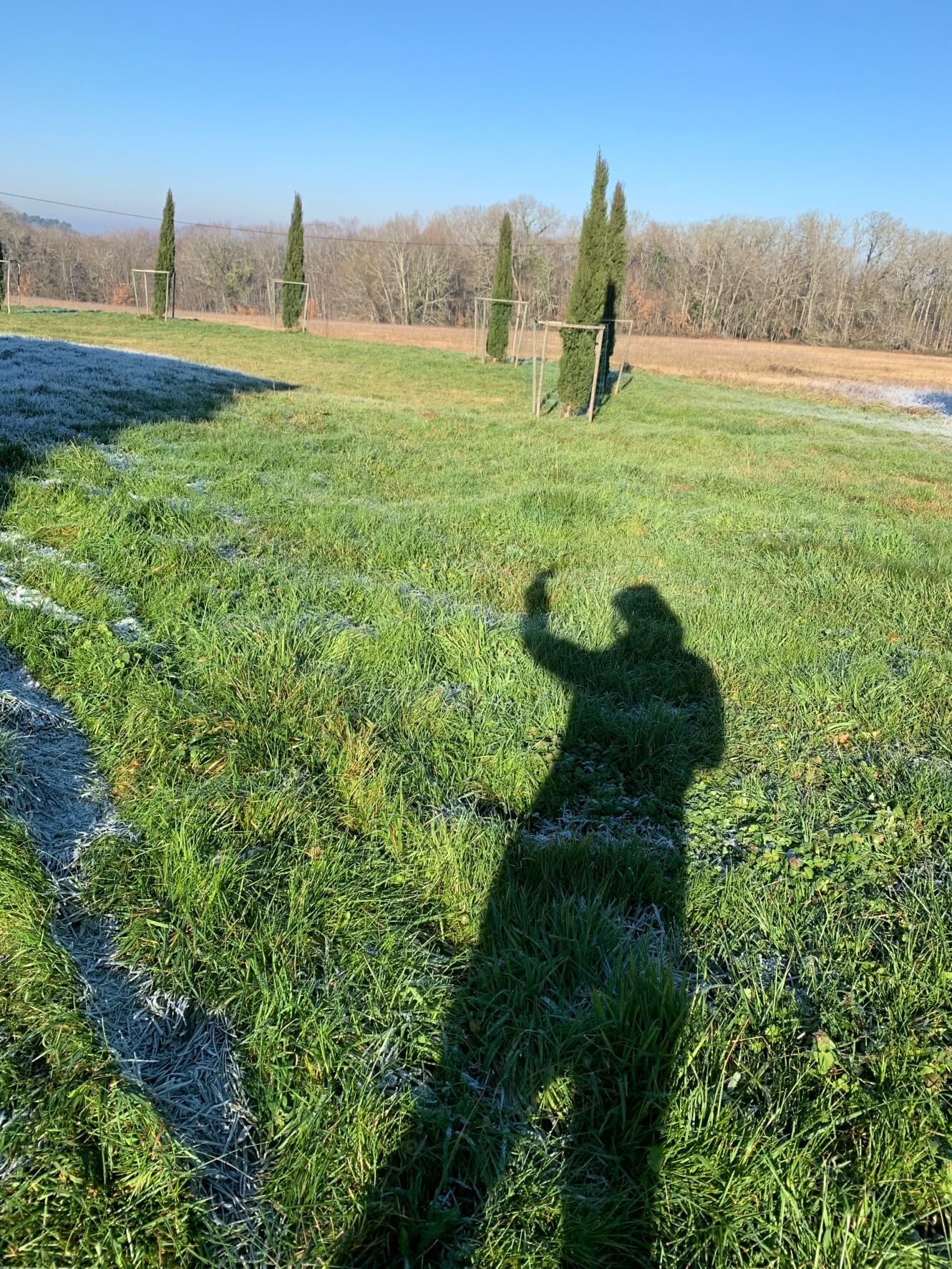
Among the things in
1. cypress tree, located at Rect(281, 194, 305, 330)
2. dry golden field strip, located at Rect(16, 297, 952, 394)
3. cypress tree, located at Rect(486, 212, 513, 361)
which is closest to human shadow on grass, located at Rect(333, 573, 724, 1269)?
dry golden field strip, located at Rect(16, 297, 952, 394)

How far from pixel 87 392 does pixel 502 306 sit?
60.6 ft

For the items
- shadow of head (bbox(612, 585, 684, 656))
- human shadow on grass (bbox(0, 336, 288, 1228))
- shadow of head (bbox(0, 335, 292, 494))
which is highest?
shadow of head (bbox(0, 335, 292, 494))

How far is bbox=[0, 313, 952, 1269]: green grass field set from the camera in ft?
5.18

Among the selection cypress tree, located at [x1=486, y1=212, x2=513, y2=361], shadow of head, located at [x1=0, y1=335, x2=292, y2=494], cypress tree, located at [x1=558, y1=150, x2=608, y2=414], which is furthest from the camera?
cypress tree, located at [x1=486, y1=212, x2=513, y2=361]

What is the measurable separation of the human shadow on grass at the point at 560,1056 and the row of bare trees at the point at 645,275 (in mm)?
57741

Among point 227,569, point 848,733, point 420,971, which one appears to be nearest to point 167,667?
point 227,569

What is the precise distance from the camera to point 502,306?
25.7 m

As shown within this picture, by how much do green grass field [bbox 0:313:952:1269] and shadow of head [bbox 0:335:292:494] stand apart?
188cm

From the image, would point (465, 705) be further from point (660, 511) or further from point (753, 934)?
point (660, 511)

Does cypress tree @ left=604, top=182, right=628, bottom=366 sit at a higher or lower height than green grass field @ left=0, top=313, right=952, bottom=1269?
higher

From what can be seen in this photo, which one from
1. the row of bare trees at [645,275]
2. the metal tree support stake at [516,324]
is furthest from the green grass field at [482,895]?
the row of bare trees at [645,275]

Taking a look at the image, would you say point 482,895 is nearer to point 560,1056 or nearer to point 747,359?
point 560,1056

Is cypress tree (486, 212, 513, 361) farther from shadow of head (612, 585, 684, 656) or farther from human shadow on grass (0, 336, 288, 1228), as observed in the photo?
human shadow on grass (0, 336, 288, 1228)

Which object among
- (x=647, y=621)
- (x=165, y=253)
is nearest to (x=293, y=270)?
(x=165, y=253)
